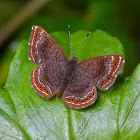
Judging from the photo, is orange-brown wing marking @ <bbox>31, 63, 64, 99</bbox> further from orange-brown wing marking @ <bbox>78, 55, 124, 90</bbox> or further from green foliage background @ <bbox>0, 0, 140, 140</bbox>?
orange-brown wing marking @ <bbox>78, 55, 124, 90</bbox>

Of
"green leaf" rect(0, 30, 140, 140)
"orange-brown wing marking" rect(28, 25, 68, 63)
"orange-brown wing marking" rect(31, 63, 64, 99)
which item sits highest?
"orange-brown wing marking" rect(28, 25, 68, 63)

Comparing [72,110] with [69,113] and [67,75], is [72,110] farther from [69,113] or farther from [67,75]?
[67,75]

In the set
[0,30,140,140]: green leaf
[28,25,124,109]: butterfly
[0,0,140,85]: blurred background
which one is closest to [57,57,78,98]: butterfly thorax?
[28,25,124,109]: butterfly

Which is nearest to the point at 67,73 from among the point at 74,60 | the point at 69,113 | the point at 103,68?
the point at 74,60

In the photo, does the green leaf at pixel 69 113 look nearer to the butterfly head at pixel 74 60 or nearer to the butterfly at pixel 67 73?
the butterfly at pixel 67 73

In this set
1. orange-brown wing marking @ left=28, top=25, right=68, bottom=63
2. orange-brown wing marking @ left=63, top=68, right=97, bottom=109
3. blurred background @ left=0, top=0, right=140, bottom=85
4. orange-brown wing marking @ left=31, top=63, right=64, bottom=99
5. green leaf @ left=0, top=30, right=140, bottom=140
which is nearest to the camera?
green leaf @ left=0, top=30, right=140, bottom=140

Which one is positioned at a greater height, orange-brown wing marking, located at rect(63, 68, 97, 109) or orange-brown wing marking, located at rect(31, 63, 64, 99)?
orange-brown wing marking, located at rect(31, 63, 64, 99)

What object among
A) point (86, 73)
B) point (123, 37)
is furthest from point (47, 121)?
point (123, 37)

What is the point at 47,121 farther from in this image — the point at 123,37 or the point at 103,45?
the point at 123,37
